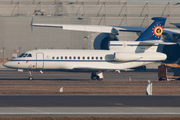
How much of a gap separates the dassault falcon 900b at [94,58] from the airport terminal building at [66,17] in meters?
31.2

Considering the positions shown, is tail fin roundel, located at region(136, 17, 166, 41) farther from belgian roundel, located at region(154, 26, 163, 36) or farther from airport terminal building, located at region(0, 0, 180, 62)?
airport terminal building, located at region(0, 0, 180, 62)

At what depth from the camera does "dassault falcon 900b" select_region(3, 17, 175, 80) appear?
35.5 metres

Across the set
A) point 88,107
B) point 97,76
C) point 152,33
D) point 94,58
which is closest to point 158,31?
point 152,33

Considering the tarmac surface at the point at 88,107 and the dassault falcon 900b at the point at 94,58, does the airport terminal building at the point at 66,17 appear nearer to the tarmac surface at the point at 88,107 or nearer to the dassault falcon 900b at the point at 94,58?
the dassault falcon 900b at the point at 94,58

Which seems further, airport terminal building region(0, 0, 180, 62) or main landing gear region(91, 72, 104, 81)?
airport terminal building region(0, 0, 180, 62)

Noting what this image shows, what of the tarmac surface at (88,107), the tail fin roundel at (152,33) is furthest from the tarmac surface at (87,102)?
the tail fin roundel at (152,33)

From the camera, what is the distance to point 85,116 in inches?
550

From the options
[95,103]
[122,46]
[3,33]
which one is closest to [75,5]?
[3,33]

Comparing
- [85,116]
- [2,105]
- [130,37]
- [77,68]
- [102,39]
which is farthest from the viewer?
[130,37]

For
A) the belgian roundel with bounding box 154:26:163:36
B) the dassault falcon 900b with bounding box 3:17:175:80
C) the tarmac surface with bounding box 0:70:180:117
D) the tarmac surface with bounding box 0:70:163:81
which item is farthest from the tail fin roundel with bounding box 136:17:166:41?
the tarmac surface with bounding box 0:70:180:117

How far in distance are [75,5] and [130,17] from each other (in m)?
12.6

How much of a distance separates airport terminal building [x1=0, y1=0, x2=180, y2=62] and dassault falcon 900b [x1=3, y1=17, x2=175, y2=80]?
31222mm

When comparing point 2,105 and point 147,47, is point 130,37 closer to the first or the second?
point 147,47

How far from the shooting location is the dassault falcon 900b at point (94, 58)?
35.5 metres
